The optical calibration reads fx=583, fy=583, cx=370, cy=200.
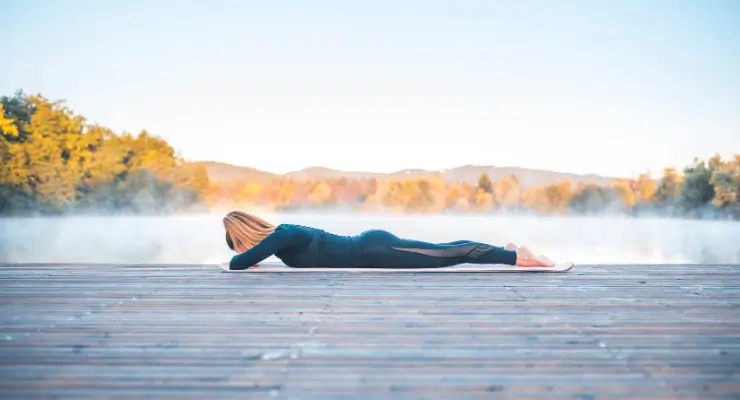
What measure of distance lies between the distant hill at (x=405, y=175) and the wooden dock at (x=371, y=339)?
2888 centimetres

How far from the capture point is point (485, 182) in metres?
33.5

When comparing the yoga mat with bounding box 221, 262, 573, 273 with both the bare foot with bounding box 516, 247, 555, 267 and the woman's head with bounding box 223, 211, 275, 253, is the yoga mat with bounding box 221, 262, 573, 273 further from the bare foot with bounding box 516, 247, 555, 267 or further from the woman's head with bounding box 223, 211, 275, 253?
the woman's head with bounding box 223, 211, 275, 253

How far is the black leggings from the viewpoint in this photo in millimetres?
3539

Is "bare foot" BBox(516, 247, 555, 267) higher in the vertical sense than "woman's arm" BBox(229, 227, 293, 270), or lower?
lower

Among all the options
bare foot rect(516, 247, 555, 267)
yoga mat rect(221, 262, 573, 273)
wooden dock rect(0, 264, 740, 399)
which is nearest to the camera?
wooden dock rect(0, 264, 740, 399)

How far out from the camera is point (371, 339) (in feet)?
6.23

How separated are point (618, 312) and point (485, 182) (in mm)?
31747

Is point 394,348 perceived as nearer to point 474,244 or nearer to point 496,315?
point 496,315

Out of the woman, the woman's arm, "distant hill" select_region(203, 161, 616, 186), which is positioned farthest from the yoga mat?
"distant hill" select_region(203, 161, 616, 186)

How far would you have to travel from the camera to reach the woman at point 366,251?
3535 millimetres

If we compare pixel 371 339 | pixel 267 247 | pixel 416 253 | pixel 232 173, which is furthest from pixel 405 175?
pixel 371 339

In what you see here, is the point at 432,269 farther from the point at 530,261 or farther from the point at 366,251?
the point at 530,261

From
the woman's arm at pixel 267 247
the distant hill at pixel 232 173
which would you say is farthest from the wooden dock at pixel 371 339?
the distant hill at pixel 232 173

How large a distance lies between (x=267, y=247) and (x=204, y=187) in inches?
1179
